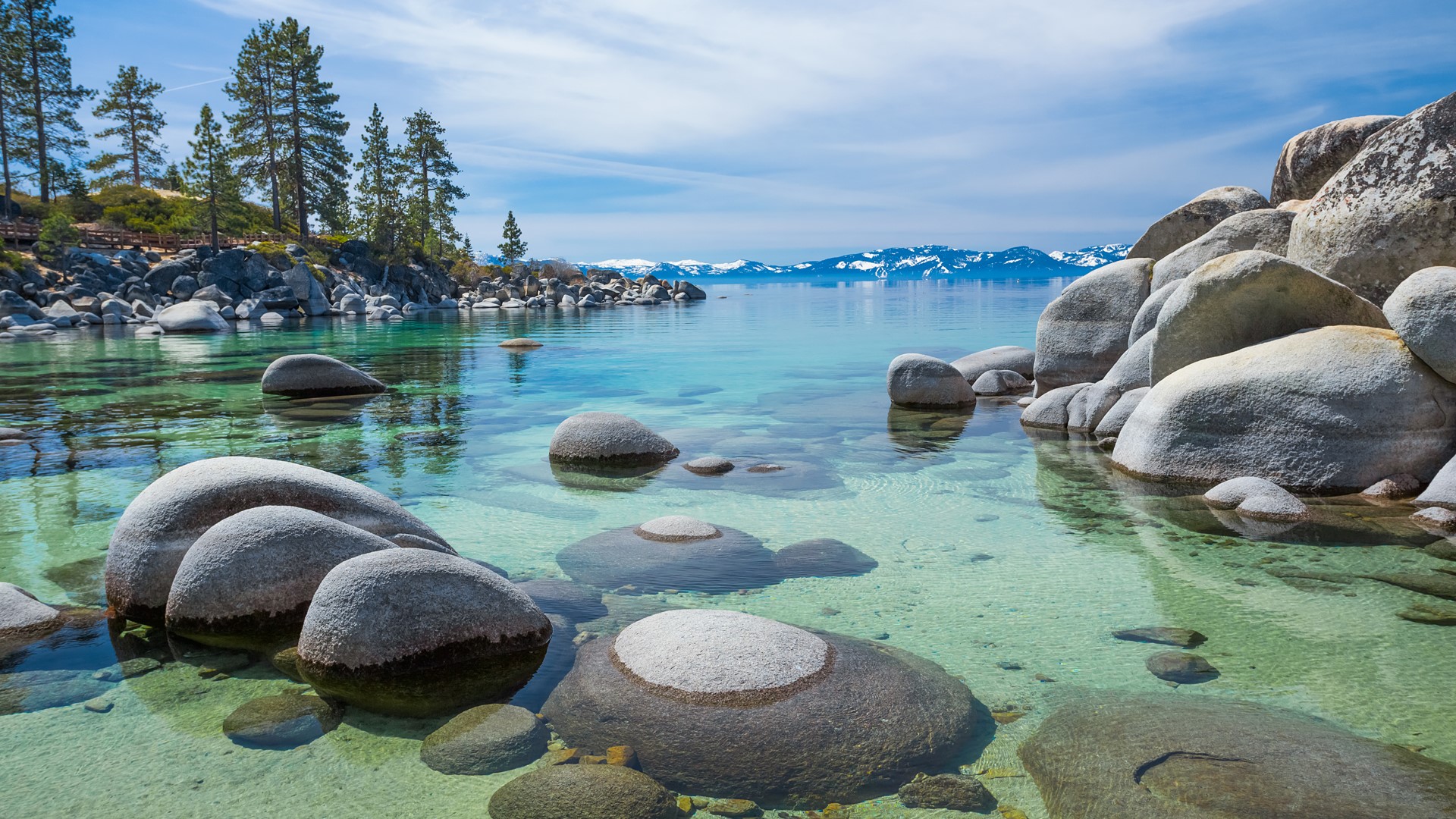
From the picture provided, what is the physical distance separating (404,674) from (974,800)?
9.53 feet

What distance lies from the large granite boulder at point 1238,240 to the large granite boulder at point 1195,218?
1889mm

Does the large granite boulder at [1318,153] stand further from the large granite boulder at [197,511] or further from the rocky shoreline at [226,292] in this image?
the rocky shoreline at [226,292]

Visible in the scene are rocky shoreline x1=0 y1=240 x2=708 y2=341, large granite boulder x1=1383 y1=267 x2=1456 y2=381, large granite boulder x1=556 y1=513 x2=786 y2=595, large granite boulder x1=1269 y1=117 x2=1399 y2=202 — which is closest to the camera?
large granite boulder x1=556 y1=513 x2=786 y2=595

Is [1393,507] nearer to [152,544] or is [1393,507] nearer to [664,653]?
[664,653]

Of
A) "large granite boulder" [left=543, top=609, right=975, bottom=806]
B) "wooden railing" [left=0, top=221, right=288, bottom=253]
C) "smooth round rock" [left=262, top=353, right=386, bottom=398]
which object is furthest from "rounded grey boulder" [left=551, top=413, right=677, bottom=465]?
"wooden railing" [left=0, top=221, right=288, bottom=253]

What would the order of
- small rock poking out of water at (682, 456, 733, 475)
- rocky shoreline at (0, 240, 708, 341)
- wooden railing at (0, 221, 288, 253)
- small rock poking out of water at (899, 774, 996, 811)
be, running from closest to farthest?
small rock poking out of water at (899, 774, 996, 811) < small rock poking out of water at (682, 456, 733, 475) < rocky shoreline at (0, 240, 708, 341) < wooden railing at (0, 221, 288, 253)

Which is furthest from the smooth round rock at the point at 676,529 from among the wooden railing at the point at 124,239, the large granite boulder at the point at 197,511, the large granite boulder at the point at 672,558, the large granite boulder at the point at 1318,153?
the wooden railing at the point at 124,239

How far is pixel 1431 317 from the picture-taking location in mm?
7980

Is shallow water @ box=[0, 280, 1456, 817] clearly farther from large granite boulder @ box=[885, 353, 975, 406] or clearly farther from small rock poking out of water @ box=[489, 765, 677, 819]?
large granite boulder @ box=[885, 353, 975, 406]

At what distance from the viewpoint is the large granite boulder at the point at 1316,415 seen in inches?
319

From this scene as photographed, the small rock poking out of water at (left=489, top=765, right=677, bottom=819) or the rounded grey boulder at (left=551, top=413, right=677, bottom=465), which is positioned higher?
the rounded grey boulder at (left=551, top=413, right=677, bottom=465)

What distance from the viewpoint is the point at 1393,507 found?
770 centimetres

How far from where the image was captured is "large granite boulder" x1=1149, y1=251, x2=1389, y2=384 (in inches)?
369

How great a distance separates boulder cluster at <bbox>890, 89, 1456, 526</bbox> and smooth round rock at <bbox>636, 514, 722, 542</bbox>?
484 cm
